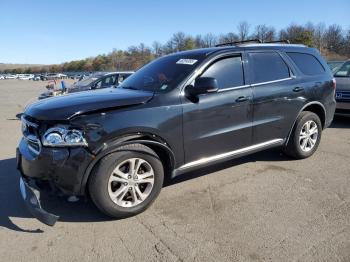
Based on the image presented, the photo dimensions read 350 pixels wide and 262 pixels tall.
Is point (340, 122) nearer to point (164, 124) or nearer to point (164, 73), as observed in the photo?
point (164, 73)

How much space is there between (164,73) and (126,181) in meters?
1.63

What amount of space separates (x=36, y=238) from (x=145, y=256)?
3.86 ft

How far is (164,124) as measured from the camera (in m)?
3.82

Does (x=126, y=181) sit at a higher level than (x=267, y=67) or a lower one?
lower

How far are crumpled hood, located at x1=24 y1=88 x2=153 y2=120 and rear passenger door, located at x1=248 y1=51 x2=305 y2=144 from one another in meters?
1.63

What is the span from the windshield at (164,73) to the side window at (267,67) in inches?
33.9

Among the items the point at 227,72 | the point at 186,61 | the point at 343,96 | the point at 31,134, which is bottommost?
the point at 343,96

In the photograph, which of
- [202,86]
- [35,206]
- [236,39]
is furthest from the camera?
[236,39]

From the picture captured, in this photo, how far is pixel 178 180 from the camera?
479 centimetres

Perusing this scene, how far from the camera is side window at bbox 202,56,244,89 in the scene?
4.37 meters

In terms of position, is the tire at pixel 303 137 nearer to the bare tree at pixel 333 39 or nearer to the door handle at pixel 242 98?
the door handle at pixel 242 98

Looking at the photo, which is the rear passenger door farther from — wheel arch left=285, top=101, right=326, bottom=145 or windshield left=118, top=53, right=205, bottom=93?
windshield left=118, top=53, right=205, bottom=93

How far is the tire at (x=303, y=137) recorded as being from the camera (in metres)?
5.35

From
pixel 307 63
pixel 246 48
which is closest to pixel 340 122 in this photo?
pixel 307 63
